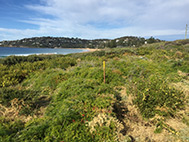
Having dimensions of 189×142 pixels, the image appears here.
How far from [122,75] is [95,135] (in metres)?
4.16

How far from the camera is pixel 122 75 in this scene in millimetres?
6078

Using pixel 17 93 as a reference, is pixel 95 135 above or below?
below

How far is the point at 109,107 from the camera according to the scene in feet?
9.86

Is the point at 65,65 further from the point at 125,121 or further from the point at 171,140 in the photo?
the point at 171,140

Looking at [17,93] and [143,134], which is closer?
[143,134]

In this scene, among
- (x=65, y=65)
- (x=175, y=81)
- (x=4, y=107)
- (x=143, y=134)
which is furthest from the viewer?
(x=65, y=65)

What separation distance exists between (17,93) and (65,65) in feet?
16.3

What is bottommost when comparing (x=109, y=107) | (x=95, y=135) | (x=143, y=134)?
(x=143, y=134)

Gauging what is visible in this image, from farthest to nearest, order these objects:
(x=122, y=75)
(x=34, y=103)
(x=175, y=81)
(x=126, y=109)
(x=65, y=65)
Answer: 1. (x=65, y=65)
2. (x=122, y=75)
3. (x=175, y=81)
4. (x=34, y=103)
5. (x=126, y=109)

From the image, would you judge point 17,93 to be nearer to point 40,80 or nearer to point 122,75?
point 40,80

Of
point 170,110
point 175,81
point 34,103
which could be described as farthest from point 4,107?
point 175,81

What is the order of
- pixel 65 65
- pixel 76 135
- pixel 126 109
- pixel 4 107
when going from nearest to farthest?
pixel 76 135
pixel 126 109
pixel 4 107
pixel 65 65

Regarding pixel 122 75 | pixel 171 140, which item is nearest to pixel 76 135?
pixel 171 140

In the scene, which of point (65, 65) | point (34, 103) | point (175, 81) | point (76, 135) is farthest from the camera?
point (65, 65)
